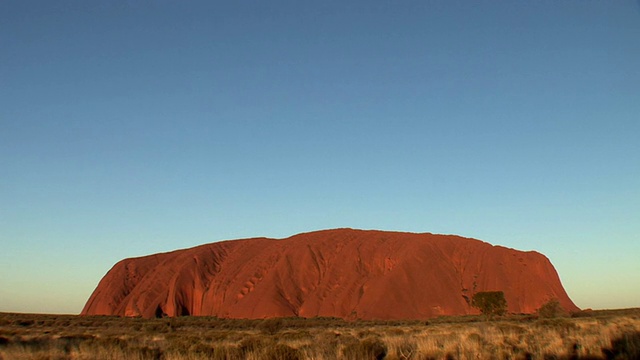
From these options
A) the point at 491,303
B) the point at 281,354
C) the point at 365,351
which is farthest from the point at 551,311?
the point at 281,354

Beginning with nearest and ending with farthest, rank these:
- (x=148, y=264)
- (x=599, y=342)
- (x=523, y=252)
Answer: (x=599, y=342), (x=523, y=252), (x=148, y=264)

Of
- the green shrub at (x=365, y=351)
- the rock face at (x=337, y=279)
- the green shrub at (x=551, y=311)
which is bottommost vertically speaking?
the green shrub at (x=551, y=311)

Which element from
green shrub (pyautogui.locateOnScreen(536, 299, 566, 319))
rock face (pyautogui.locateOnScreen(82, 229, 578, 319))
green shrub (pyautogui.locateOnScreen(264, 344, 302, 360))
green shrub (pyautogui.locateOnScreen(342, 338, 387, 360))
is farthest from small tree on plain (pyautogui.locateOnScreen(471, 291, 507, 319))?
green shrub (pyautogui.locateOnScreen(264, 344, 302, 360))

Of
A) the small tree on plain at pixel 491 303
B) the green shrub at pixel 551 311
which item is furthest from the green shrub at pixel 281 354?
the small tree on plain at pixel 491 303

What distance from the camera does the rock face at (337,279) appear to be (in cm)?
6819

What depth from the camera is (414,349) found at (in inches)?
554

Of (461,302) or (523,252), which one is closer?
(461,302)

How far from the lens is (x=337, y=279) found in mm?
75375

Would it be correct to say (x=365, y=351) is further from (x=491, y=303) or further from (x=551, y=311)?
(x=491, y=303)

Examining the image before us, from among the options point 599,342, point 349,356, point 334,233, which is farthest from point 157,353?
point 334,233

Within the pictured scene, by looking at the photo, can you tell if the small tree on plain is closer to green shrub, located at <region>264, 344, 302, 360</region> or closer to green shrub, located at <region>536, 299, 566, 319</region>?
green shrub, located at <region>536, 299, 566, 319</region>

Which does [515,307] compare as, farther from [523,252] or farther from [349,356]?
[349,356]

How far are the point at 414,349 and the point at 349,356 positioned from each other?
187 centimetres

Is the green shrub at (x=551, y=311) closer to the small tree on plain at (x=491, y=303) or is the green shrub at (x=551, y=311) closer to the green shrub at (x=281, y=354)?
the small tree on plain at (x=491, y=303)
